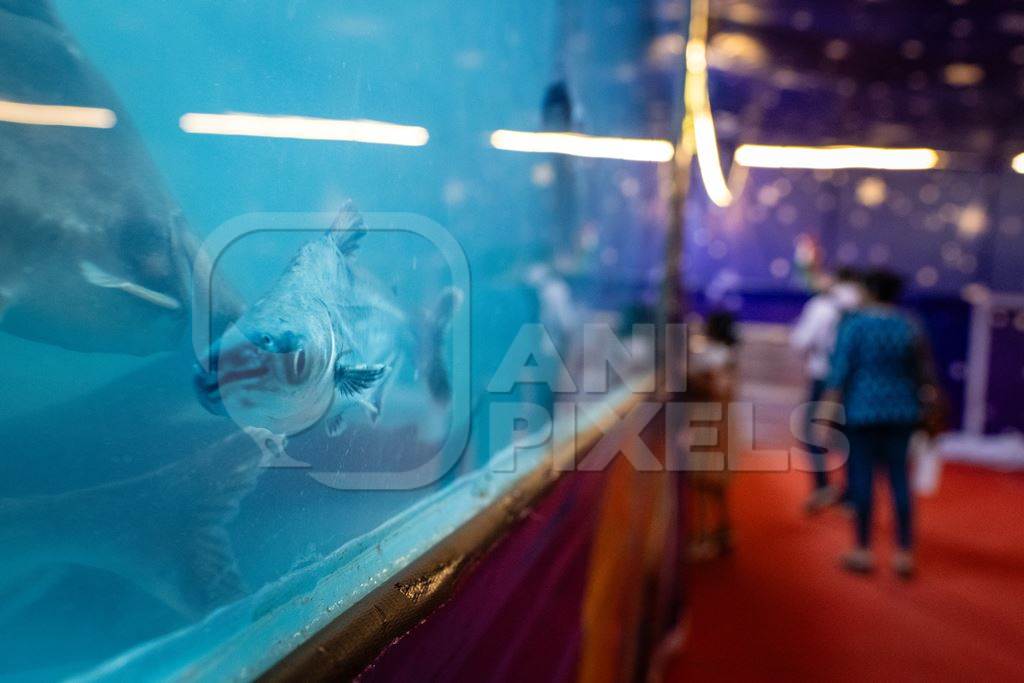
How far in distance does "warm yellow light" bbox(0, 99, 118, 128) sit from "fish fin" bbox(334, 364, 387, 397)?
291 millimetres

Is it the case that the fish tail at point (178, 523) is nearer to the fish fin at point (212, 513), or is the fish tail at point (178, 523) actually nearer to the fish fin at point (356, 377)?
the fish fin at point (212, 513)

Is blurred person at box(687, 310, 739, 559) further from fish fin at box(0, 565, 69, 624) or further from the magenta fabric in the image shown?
fish fin at box(0, 565, 69, 624)

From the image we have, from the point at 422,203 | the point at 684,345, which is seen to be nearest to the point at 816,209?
the point at 684,345

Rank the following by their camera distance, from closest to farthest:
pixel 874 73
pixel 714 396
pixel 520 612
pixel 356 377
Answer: pixel 356 377, pixel 520 612, pixel 714 396, pixel 874 73

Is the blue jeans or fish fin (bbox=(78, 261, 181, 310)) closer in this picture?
fish fin (bbox=(78, 261, 181, 310))

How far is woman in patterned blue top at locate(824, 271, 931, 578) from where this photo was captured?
3227 mm

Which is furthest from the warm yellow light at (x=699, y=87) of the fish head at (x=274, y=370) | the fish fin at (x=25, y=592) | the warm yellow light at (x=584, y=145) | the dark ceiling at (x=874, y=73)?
the fish fin at (x=25, y=592)

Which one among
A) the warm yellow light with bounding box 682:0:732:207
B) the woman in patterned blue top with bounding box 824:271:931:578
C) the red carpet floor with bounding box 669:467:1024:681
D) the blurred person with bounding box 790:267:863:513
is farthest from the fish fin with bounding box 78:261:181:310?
the blurred person with bounding box 790:267:863:513

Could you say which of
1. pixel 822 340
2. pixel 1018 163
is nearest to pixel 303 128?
pixel 822 340

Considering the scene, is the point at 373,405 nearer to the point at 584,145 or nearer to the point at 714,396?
the point at 584,145

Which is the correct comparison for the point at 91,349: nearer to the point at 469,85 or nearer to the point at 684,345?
the point at 469,85

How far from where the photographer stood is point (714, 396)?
3441 mm

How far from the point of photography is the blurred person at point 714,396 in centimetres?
345

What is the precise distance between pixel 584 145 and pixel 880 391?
2269 mm
